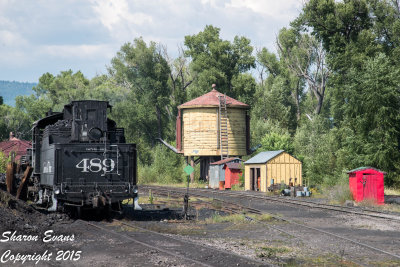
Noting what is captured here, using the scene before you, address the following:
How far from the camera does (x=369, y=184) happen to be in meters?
25.4

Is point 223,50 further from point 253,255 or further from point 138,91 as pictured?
point 253,255

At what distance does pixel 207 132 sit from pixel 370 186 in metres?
25.0

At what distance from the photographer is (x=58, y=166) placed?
1753cm

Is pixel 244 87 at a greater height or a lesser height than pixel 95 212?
greater

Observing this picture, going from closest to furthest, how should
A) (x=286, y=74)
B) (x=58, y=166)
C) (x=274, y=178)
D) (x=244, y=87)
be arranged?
(x=58, y=166) → (x=274, y=178) → (x=244, y=87) → (x=286, y=74)

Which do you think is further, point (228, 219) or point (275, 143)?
point (275, 143)

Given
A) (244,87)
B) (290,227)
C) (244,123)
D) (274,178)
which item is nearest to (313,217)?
(290,227)

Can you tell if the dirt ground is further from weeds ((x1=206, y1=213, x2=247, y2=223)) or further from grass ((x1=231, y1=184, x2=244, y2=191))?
grass ((x1=231, y1=184, x2=244, y2=191))

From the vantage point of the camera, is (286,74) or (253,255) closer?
(253,255)

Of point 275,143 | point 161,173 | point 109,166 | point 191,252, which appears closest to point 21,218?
point 109,166

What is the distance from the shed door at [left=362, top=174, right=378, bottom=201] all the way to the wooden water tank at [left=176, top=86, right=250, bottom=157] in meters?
24.3

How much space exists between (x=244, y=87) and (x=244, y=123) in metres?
16.7

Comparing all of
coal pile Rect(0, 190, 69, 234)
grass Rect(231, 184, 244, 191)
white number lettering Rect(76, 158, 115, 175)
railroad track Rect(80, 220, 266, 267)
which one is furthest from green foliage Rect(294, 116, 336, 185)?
railroad track Rect(80, 220, 266, 267)

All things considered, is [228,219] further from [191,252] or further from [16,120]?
[16,120]
